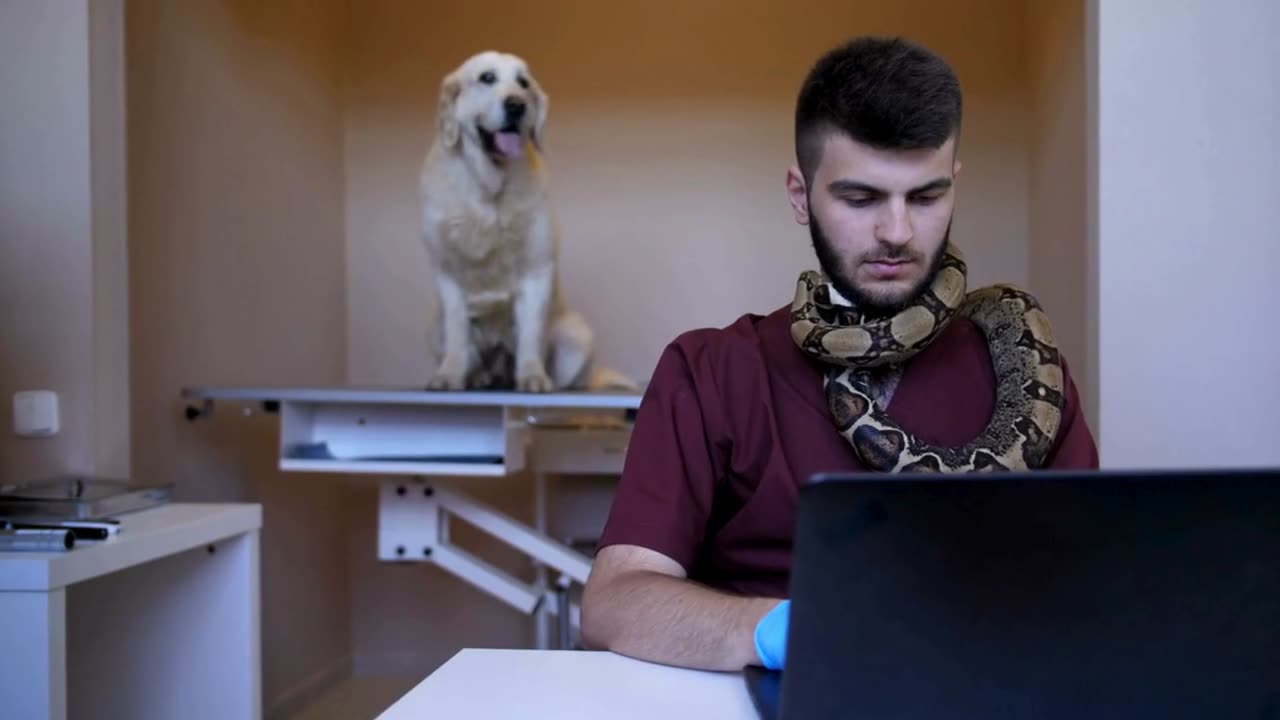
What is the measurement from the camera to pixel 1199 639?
0.51 m

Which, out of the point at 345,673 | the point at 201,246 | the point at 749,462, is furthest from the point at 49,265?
the point at 345,673

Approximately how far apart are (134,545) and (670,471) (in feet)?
3.22

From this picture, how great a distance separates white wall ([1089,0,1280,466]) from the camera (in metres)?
1.83

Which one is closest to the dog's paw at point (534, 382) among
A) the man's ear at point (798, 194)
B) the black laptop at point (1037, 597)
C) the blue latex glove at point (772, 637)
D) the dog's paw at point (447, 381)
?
the dog's paw at point (447, 381)

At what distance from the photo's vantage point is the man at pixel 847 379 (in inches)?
44.8

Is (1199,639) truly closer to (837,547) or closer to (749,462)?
(837,547)

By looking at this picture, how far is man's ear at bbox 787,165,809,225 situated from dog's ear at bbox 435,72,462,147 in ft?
5.30

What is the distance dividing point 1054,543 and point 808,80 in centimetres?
87

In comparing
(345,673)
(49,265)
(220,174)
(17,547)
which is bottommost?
(345,673)

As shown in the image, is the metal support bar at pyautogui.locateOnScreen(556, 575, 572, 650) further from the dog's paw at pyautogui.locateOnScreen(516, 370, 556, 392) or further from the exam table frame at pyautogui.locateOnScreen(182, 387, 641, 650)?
the dog's paw at pyautogui.locateOnScreen(516, 370, 556, 392)

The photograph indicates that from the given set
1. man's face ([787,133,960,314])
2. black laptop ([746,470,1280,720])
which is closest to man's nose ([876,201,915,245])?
man's face ([787,133,960,314])

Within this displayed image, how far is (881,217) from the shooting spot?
1154 mm

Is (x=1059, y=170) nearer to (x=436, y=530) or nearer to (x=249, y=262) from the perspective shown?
(x=436, y=530)

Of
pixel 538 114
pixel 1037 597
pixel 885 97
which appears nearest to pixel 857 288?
pixel 885 97
